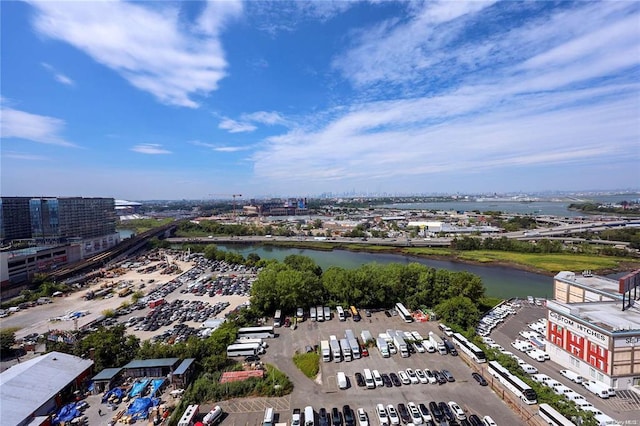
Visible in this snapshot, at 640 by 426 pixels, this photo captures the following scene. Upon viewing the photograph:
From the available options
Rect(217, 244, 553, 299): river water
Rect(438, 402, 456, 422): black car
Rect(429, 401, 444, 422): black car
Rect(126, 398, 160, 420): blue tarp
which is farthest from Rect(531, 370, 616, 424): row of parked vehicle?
Rect(126, 398, 160, 420): blue tarp

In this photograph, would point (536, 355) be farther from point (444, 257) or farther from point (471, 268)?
point (444, 257)

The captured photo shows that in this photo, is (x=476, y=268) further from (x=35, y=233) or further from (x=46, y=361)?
(x=35, y=233)

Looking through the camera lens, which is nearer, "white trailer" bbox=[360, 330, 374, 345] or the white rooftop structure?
the white rooftop structure

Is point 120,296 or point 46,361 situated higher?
point 46,361

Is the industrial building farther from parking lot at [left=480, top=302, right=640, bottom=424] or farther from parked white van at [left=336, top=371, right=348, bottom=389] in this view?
Answer: parked white van at [left=336, top=371, right=348, bottom=389]

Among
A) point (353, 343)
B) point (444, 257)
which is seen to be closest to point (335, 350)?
point (353, 343)

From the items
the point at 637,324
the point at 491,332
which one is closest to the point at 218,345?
Result: the point at 491,332
